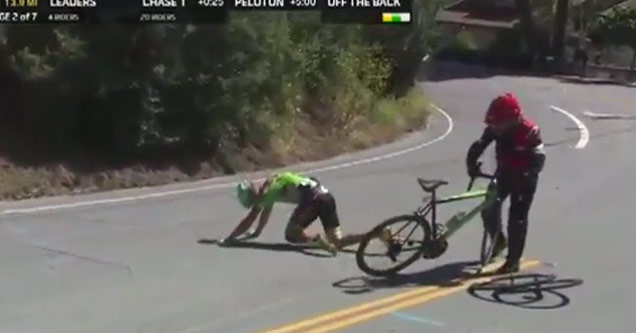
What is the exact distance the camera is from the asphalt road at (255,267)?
948 cm

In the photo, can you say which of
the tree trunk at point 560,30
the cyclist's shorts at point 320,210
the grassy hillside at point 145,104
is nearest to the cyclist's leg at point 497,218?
the cyclist's shorts at point 320,210

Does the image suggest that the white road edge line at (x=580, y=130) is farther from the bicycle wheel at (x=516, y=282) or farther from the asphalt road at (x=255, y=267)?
the bicycle wheel at (x=516, y=282)

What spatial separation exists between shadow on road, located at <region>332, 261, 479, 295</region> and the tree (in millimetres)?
50025

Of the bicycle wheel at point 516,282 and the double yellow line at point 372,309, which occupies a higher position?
the double yellow line at point 372,309

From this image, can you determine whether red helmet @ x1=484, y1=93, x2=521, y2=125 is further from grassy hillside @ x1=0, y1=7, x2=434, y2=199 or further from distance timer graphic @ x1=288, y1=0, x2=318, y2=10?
distance timer graphic @ x1=288, y1=0, x2=318, y2=10

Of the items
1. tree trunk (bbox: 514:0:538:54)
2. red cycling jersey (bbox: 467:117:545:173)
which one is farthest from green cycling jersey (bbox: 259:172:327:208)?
tree trunk (bbox: 514:0:538:54)

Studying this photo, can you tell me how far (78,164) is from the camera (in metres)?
17.8

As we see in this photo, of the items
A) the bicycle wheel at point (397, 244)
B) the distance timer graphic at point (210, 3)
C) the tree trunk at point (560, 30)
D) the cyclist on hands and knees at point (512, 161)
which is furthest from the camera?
the tree trunk at point (560, 30)

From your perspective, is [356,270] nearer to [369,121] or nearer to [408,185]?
[408,185]

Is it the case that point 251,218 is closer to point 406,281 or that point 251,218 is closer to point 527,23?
point 406,281

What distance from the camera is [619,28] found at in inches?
2432

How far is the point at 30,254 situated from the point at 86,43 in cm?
686

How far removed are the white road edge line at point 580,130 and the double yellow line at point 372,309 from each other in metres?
14.8

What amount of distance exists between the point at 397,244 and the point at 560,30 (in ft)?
169
